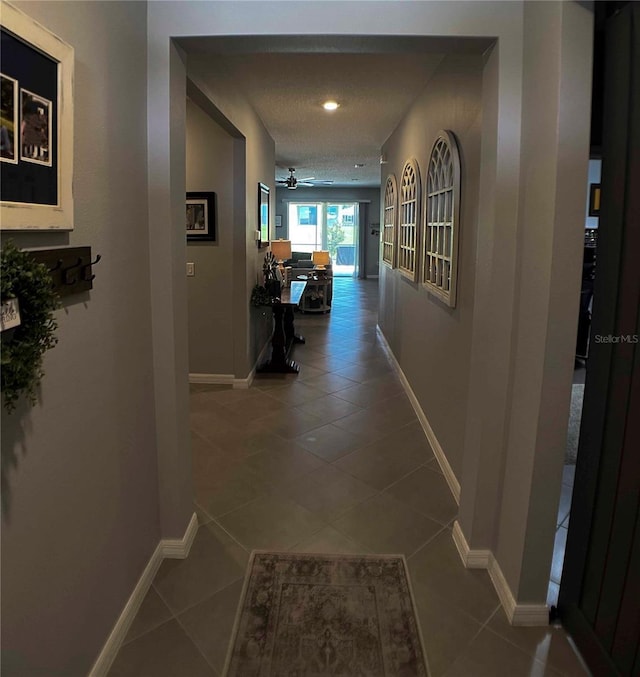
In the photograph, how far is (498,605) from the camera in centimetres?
194

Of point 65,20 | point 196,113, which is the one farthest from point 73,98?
point 196,113

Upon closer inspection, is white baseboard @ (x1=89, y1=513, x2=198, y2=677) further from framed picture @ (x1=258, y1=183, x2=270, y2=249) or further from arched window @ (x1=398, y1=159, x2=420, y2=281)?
framed picture @ (x1=258, y1=183, x2=270, y2=249)

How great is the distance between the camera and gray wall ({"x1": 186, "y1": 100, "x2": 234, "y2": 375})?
4355mm

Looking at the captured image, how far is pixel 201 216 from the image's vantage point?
4.50m

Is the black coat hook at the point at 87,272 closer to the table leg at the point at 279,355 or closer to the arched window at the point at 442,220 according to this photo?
the arched window at the point at 442,220

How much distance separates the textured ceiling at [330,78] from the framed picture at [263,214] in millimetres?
674

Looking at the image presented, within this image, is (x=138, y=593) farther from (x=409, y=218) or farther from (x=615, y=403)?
(x=409, y=218)

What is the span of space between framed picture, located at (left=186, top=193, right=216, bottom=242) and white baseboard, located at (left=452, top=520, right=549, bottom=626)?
327 centimetres

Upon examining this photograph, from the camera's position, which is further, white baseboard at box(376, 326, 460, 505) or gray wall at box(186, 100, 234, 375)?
gray wall at box(186, 100, 234, 375)

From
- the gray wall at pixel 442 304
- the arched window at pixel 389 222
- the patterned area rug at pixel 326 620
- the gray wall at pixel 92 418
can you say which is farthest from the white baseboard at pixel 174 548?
the arched window at pixel 389 222

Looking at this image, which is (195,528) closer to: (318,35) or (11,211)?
(11,211)

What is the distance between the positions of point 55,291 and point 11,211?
10.0 inches

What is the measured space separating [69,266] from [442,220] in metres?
2.34

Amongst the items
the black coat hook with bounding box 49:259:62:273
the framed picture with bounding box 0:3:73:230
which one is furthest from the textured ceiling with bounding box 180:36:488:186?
the black coat hook with bounding box 49:259:62:273
